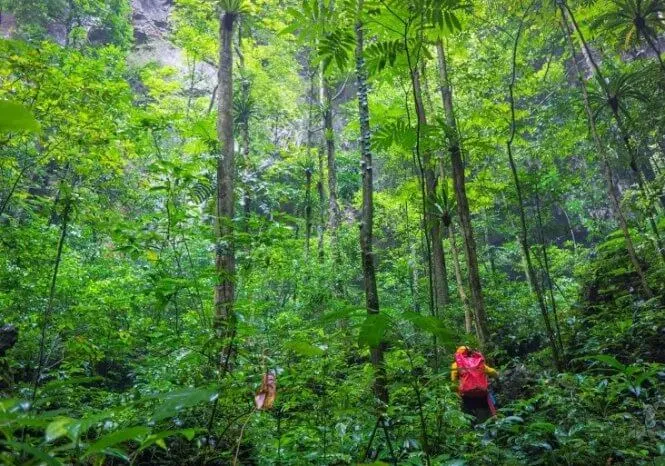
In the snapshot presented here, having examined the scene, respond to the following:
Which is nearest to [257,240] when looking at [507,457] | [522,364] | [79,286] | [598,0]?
[507,457]

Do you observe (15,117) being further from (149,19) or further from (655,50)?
(149,19)

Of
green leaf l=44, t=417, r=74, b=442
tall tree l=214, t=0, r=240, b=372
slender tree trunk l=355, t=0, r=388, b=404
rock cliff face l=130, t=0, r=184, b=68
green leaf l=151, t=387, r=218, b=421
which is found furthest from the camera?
rock cliff face l=130, t=0, r=184, b=68

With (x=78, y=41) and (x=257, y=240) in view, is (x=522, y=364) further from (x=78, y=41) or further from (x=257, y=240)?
(x=78, y=41)

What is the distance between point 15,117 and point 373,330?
1.05 metres

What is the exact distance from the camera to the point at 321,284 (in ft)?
41.1

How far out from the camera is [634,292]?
25.8 feet

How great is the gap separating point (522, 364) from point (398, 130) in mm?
4989

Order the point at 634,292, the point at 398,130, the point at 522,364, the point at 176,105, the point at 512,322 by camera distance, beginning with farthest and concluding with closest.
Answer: the point at 176,105, the point at 512,322, the point at 634,292, the point at 522,364, the point at 398,130

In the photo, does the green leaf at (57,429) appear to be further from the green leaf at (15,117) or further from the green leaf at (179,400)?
the green leaf at (15,117)

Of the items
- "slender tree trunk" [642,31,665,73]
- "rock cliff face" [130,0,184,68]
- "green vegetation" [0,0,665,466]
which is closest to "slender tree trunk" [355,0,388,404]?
"green vegetation" [0,0,665,466]

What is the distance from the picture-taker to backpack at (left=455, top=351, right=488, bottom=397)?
5141mm

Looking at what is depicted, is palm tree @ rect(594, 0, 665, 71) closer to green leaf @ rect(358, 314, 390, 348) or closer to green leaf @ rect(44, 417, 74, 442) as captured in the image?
green leaf @ rect(358, 314, 390, 348)

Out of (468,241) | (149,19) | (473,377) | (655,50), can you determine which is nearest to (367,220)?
(473,377)

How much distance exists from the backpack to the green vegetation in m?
0.49
